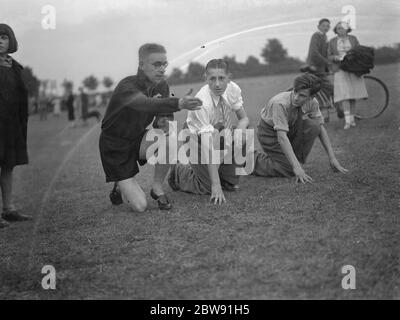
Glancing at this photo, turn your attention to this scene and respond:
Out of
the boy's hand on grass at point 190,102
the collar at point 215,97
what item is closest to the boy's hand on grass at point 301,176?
the collar at point 215,97

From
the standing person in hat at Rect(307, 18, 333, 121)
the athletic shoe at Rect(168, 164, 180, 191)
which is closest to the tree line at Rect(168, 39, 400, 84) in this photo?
the athletic shoe at Rect(168, 164, 180, 191)

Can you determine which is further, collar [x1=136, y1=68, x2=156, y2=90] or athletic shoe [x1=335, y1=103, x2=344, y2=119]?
athletic shoe [x1=335, y1=103, x2=344, y2=119]

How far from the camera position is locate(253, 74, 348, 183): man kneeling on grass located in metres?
4.23

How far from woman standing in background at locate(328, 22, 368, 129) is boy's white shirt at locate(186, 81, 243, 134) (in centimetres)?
312

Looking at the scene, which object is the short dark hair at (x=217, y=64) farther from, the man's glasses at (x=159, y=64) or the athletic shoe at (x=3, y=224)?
the athletic shoe at (x=3, y=224)

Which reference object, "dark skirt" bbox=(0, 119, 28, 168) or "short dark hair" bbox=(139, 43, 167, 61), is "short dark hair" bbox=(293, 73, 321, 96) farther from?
"dark skirt" bbox=(0, 119, 28, 168)

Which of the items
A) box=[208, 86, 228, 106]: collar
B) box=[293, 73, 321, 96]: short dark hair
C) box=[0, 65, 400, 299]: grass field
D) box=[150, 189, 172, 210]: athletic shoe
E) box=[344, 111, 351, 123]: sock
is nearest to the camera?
box=[0, 65, 400, 299]: grass field

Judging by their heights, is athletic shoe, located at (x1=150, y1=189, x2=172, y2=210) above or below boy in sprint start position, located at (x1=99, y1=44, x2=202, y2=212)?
below

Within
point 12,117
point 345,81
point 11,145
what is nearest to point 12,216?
point 11,145

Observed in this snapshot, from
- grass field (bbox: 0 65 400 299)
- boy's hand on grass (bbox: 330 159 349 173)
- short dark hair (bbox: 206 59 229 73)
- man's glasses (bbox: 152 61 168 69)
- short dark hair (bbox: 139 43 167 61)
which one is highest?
short dark hair (bbox: 139 43 167 61)

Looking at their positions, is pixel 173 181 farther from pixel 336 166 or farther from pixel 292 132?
pixel 336 166

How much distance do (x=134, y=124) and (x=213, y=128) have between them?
61 cm

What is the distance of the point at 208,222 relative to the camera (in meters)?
3.36
